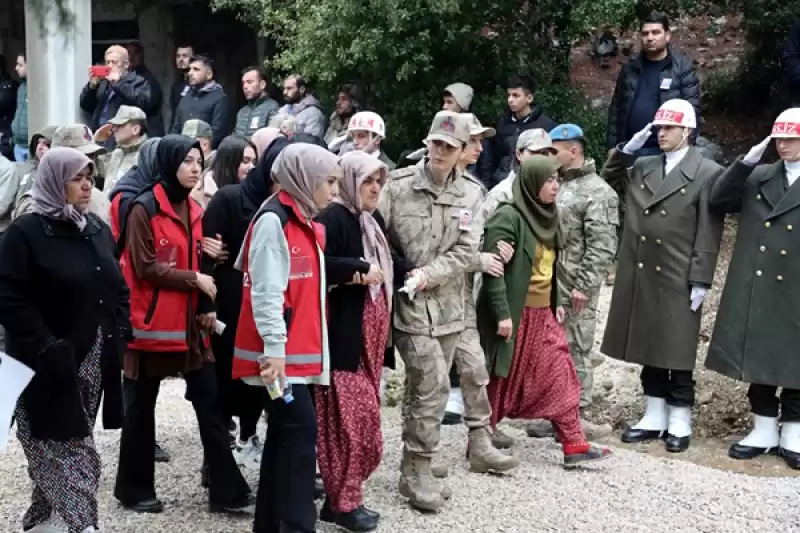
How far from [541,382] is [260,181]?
2102 mm

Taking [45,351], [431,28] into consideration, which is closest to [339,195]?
[45,351]

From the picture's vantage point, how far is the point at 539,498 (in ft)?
20.5

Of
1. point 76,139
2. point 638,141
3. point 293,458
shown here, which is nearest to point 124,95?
point 76,139

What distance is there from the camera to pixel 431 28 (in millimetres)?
10805

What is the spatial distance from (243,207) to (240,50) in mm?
9547

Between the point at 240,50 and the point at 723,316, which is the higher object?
the point at 240,50

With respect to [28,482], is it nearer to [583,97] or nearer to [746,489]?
[746,489]

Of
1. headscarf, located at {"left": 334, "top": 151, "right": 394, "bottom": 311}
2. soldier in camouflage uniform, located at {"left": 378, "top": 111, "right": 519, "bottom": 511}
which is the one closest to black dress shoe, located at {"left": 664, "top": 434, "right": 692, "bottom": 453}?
soldier in camouflage uniform, located at {"left": 378, "top": 111, "right": 519, "bottom": 511}

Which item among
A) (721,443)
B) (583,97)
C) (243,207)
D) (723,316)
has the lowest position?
(721,443)

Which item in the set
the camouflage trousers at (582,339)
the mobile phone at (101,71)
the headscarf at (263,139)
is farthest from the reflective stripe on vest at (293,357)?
the mobile phone at (101,71)

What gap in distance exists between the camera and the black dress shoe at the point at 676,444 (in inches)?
296

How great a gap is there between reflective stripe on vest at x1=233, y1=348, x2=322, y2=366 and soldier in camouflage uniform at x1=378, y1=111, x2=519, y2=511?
0.91 meters

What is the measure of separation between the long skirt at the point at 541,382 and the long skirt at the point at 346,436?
1446 mm

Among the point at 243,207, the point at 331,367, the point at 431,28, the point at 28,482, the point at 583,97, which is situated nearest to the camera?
the point at 331,367
